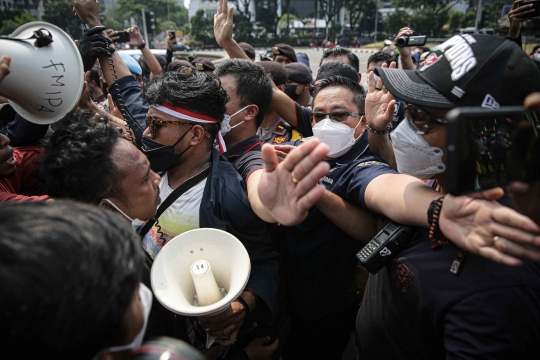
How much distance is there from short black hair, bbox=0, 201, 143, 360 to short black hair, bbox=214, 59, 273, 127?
1.87 m

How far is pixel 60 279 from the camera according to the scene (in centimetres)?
73

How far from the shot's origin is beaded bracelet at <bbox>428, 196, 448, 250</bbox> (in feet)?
3.66

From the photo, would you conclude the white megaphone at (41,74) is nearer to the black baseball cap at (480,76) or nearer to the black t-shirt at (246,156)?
the black t-shirt at (246,156)

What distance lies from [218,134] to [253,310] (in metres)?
1.23

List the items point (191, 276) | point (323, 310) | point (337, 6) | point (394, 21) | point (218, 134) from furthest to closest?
point (337, 6), point (394, 21), point (218, 134), point (323, 310), point (191, 276)

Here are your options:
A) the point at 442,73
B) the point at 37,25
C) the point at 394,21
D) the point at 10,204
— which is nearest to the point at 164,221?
the point at 10,204

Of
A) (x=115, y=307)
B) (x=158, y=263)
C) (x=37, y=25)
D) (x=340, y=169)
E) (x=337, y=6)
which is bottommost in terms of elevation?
(x=158, y=263)

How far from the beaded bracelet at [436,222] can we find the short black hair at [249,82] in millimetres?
1721

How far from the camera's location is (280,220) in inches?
50.6

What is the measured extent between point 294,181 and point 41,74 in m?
1.70

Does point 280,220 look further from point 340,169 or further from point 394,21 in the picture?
point 394,21

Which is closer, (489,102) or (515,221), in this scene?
(515,221)

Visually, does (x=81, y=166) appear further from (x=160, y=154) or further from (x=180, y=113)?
(x=180, y=113)

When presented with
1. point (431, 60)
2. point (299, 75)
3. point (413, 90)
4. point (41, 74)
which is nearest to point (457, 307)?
point (413, 90)
